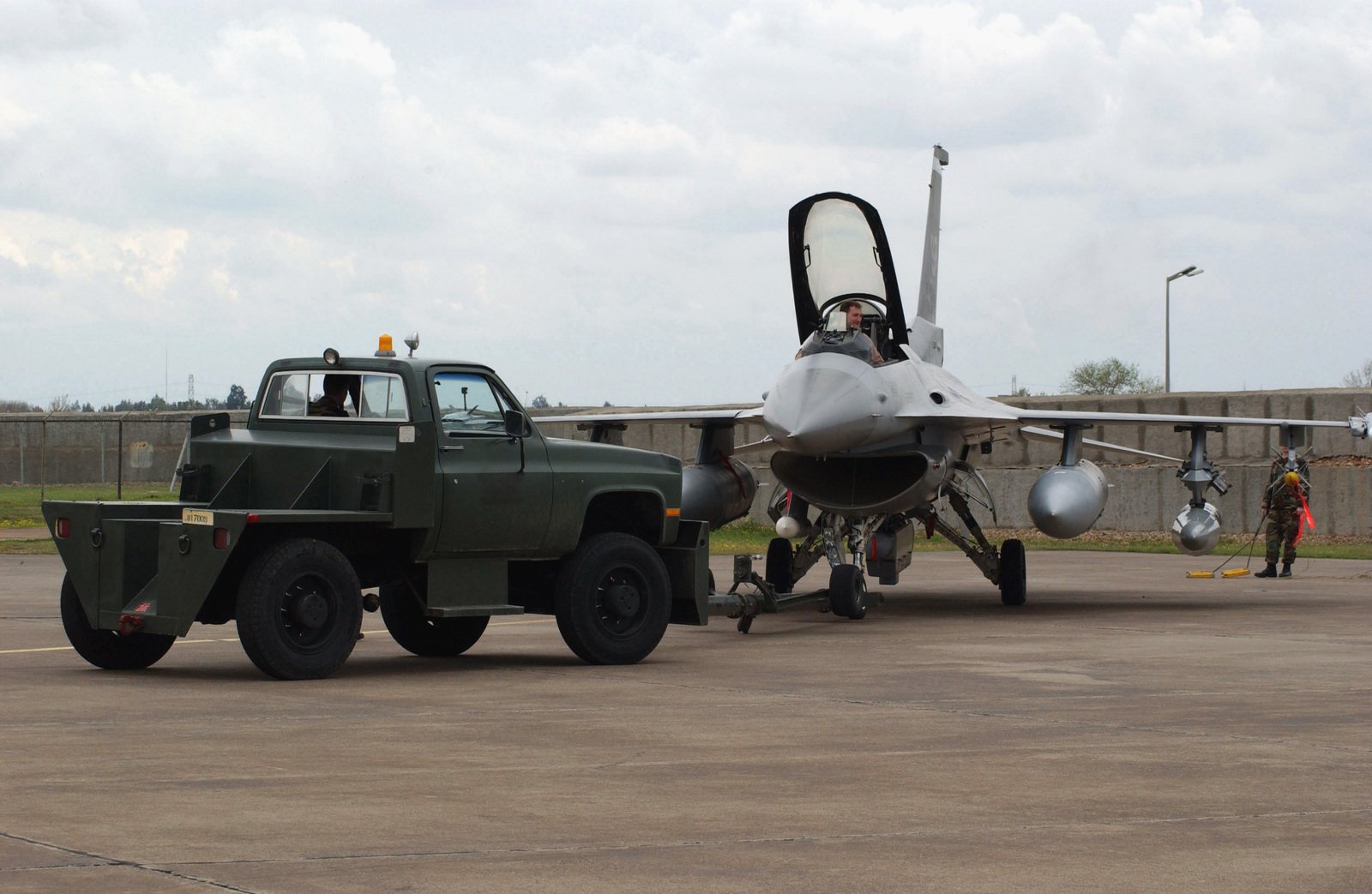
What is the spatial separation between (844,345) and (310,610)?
7758 mm

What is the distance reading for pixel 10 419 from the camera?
172 feet

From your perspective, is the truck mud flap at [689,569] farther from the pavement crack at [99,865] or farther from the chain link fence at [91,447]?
the chain link fence at [91,447]

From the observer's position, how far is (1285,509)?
997 inches

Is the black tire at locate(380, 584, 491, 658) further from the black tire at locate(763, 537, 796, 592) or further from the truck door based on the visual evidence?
the black tire at locate(763, 537, 796, 592)

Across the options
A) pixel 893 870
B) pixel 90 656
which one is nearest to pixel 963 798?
pixel 893 870

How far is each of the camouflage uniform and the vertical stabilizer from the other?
6.44 m

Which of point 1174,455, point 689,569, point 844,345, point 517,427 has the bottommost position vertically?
point 689,569

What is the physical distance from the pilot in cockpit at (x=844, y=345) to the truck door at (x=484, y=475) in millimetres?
5566

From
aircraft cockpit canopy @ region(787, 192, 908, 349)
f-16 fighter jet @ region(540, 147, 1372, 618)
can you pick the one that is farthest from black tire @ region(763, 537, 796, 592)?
aircraft cockpit canopy @ region(787, 192, 908, 349)

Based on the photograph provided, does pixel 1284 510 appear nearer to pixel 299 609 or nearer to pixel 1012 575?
pixel 1012 575

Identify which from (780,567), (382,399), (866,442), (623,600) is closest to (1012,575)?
(780,567)

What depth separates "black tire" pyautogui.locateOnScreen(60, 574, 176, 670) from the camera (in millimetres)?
12633

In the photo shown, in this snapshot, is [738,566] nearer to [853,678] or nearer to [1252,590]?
[853,678]

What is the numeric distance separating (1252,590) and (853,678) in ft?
39.9
